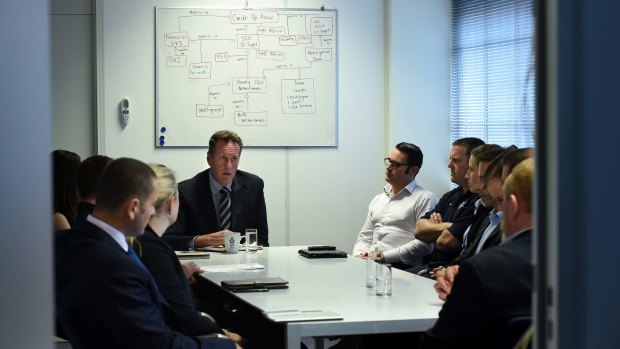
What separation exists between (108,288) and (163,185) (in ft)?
2.98

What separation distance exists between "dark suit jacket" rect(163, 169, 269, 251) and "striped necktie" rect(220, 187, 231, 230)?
0.03 metres

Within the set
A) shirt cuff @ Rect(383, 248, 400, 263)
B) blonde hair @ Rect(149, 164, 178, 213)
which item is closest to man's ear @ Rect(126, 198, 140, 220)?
blonde hair @ Rect(149, 164, 178, 213)

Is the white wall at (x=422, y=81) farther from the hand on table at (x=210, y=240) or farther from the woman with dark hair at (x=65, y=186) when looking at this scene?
the woman with dark hair at (x=65, y=186)

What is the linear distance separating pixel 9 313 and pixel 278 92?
573 cm

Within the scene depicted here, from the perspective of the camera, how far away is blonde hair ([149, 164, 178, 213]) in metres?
3.67

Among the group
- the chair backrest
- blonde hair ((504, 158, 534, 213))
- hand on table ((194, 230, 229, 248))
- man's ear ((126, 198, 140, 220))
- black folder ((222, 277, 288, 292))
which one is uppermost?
blonde hair ((504, 158, 534, 213))

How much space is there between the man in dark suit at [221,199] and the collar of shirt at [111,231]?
2.72 metres

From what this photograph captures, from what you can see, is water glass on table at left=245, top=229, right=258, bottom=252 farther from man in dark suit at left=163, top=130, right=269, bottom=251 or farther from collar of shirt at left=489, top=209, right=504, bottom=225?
collar of shirt at left=489, top=209, right=504, bottom=225

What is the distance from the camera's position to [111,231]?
3012mm

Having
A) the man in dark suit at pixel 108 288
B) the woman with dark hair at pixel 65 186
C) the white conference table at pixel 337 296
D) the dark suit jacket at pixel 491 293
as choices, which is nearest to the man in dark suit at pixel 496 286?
the dark suit jacket at pixel 491 293

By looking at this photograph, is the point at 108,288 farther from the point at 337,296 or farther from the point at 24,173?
the point at 337,296

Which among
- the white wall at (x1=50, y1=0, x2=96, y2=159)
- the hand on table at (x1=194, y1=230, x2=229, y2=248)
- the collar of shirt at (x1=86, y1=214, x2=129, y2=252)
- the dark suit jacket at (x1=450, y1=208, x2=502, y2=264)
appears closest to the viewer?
the collar of shirt at (x1=86, y1=214, x2=129, y2=252)

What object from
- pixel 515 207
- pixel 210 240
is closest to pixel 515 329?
pixel 515 207

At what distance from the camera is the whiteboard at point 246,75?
7.29 m
